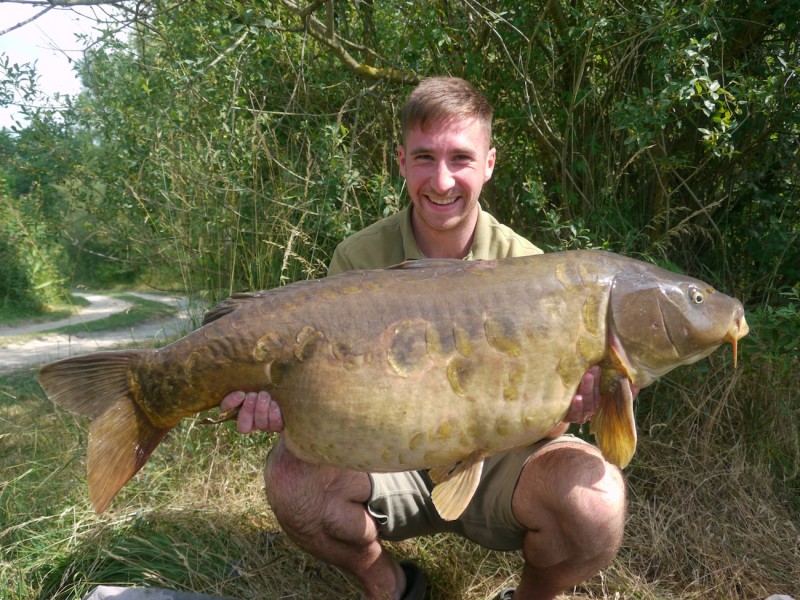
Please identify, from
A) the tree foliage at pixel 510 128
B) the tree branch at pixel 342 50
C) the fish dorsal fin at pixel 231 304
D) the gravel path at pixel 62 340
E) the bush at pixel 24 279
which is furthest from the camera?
the bush at pixel 24 279

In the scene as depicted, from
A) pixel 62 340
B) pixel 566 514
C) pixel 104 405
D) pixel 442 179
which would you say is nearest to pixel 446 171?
pixel 442 179

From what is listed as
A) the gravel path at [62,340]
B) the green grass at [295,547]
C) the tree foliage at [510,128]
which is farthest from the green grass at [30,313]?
the green grass at [295,547]

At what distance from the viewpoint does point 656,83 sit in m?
2.98

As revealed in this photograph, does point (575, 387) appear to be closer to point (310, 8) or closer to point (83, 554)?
point (83, 554)

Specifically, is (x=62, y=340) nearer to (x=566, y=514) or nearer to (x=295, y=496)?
(x=295, y=496)

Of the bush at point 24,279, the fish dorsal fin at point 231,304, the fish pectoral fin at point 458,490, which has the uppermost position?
the fish dorsal fin at point 231,304

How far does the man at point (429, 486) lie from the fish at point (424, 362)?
9cm

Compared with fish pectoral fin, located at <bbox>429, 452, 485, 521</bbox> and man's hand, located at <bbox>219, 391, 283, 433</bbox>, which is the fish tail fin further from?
fish pectoral fin, located at <bbox>429, 452, 485, 521</bbox>

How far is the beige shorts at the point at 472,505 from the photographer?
2.04 m

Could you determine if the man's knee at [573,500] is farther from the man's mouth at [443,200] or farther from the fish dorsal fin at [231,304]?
the fish dorsal fin at [231,304]

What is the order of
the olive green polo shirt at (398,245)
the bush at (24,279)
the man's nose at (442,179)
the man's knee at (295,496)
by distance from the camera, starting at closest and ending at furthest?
the man's knee at (295,496) → the man's nose at (442,179) → the olive green polo shirt at (398,245) → the bush at (24,279)

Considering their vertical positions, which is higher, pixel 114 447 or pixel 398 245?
pixel 398 245

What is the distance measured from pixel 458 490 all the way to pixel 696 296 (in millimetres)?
715

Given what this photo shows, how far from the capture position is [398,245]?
240 centimetres
